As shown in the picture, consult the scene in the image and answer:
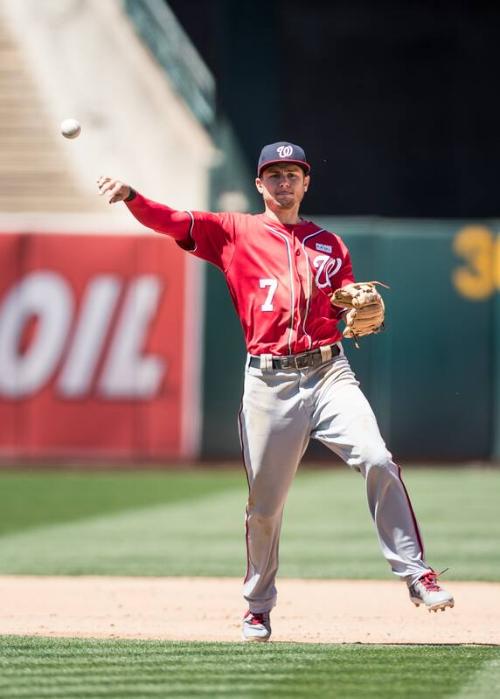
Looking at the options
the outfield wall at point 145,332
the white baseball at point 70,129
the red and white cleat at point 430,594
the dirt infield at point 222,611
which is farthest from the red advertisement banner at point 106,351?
the red and white cleat at point 430,594

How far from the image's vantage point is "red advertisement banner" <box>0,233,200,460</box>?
572 inches

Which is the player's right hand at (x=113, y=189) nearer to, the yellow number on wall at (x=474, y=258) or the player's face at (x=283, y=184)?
the player's face at (x=283, y=184)

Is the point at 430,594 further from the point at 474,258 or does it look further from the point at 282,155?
the point at 474,258

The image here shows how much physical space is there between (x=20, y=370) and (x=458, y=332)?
4.53 meters

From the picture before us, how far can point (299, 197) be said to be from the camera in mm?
5312

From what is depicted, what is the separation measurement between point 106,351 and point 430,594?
9984 mm

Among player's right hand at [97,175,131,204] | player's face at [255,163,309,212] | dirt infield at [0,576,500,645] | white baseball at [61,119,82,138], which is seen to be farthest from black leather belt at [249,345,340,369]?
white baseball at [61,119,82,138]

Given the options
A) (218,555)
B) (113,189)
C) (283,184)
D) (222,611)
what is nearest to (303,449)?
(283,184)

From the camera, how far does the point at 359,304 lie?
5066mm

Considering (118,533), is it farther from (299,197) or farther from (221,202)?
(221,202)

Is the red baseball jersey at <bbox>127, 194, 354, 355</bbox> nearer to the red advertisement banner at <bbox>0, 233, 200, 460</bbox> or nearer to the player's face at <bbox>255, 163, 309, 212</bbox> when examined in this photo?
the player's face at <bbox>255, 163, 309, 212</bbox>

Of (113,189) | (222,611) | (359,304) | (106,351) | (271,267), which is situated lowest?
(222,611)

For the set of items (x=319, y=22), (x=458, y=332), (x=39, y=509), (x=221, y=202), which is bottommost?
(x=39, y=509)

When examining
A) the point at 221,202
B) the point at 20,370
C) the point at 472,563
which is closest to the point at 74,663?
the point at 472,563
